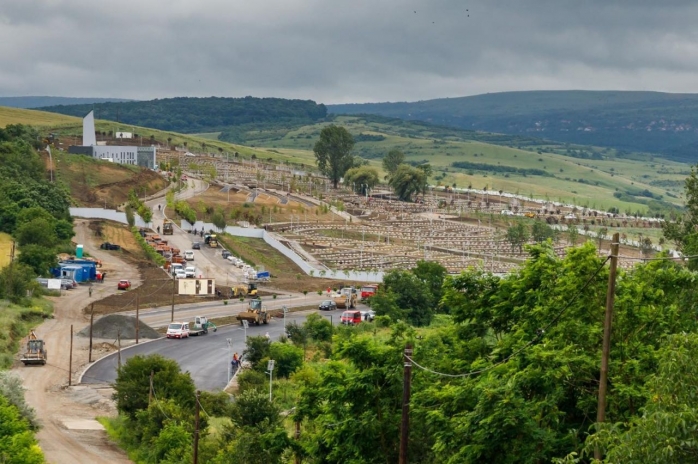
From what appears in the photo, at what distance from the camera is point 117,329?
65.2 m

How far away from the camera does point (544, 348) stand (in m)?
24.5

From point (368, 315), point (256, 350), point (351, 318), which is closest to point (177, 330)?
point (256, 350)

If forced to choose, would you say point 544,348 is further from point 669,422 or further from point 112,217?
point 112,217

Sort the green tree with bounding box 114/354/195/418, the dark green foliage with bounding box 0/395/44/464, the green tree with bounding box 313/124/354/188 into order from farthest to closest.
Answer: the green tree with bounding box 313/124/354/188 → the green tree with bounding box 114/354/195/418 → the dark green foliage with bounding box 0/395/44/464

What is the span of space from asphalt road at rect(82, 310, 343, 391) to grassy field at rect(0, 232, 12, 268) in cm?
2215

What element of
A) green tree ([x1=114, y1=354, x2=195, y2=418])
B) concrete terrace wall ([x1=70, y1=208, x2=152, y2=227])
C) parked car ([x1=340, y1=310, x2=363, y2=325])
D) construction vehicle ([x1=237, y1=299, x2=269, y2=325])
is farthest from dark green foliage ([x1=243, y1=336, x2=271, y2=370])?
concrete terrace wall ([x1=70, y1=208, x2=152, y2=227])

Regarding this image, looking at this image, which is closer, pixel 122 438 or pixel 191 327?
pixel 122 438

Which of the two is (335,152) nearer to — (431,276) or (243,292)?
(243,292)

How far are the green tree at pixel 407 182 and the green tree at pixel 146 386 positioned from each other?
130 m

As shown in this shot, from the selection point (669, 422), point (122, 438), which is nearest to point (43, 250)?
point (122, 438)

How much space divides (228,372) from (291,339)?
1027cm

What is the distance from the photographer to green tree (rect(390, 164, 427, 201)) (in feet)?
569

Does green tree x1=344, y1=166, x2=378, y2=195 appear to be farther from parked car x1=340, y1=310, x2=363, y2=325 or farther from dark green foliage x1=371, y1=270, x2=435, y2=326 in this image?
parked car x1=340, y1=310, x2=363, y2=325

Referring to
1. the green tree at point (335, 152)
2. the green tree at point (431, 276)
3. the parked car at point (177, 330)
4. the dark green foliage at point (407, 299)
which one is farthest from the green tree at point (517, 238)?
the green tree at point (335, 152)
